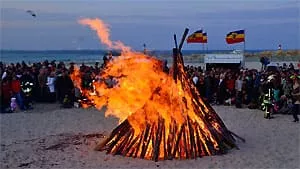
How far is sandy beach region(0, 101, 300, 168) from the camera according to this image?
36.6ft

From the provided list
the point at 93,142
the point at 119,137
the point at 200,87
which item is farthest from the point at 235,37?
the point at 119,137

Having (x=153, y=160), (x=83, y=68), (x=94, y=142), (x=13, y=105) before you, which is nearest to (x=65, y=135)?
(x=94, y=142)

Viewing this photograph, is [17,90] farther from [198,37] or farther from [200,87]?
[198,37]

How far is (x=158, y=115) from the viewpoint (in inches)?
468

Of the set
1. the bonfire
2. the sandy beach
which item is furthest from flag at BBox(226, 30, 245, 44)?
the bonfire

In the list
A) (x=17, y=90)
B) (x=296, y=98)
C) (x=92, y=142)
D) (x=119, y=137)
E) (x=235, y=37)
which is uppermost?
(x=235, y=37)

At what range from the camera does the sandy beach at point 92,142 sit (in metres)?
11.1

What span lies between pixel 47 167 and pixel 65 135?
3.63m

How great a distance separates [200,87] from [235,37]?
10439 millimetres

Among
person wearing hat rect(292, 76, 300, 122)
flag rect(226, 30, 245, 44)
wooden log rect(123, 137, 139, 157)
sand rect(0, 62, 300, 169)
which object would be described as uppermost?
flag rect(226, 30, 245, 44)

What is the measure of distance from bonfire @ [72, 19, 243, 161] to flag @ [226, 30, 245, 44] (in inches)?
734

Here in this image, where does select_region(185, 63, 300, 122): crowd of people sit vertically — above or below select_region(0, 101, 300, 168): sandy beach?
above

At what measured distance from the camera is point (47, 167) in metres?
10.8

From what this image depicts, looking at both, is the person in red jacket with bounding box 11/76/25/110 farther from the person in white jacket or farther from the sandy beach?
the person in white jacket
